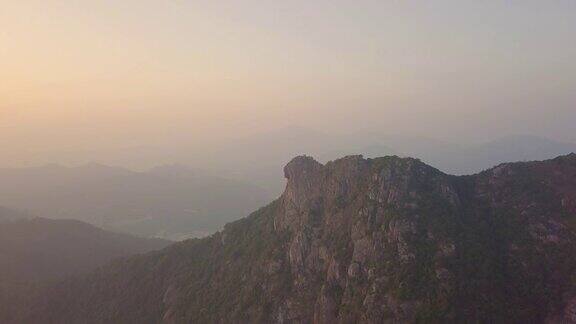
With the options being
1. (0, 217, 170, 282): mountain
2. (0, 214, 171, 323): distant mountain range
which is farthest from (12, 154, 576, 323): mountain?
(0, 217, 170, 282): mountain

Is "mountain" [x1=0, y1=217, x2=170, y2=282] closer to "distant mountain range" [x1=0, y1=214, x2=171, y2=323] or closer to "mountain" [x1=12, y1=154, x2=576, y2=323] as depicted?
"distant mountain range" [x1=0, y1=214, x2=171, y2=323]

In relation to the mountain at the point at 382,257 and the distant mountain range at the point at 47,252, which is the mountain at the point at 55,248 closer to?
the distant mountain range at the point at 47,252

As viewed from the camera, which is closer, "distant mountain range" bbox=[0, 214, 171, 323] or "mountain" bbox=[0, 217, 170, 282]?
"distant mountain range" bbox=[0, 214, 171, 323]

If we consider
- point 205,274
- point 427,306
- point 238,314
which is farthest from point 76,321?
point 427,306

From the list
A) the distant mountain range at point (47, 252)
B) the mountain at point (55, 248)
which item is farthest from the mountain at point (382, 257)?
the mountain at point (55, 248)

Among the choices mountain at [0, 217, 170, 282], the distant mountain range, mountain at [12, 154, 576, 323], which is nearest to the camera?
mountain at [12, 154, 576, 323]

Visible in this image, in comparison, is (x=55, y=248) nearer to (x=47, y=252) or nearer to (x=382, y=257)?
(x=47, y=252)

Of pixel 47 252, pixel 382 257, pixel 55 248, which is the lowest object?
pixel 47 252

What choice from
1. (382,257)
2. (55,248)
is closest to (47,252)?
(55,248)

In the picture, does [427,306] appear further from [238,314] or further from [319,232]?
[238,314]

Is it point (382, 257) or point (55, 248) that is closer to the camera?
point (382, 257)
